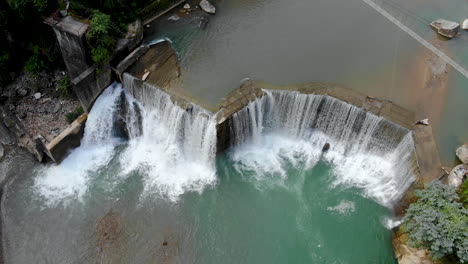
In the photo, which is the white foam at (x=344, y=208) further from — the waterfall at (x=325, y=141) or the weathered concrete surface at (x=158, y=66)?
the weathered concrete surface at (x=158, y=66)

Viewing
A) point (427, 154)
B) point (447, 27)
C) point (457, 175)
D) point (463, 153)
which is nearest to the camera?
point (457, 175)

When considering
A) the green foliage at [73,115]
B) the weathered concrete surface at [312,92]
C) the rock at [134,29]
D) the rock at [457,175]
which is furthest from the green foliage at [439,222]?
the green foliage at [73,115]

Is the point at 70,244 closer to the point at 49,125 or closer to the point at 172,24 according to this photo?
the point at 49,125

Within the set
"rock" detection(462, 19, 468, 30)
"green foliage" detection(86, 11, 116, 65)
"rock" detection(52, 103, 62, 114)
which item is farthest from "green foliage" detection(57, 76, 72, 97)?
"rock" detection(462, 19, 468, 30)

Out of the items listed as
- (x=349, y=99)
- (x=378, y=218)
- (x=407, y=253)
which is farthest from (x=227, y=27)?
(x=407, y=253)

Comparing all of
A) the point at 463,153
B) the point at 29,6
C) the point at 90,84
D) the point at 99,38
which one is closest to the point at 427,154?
the point at 463,153

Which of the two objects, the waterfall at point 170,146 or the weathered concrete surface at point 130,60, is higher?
the weathered concrete surface at point 130,60

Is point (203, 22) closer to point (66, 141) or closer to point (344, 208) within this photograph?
point (66, 141)
